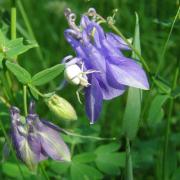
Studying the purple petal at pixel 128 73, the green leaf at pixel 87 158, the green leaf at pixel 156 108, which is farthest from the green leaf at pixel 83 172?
the purple petal at pixel 128 73

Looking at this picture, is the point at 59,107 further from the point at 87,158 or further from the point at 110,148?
the point at 110,148

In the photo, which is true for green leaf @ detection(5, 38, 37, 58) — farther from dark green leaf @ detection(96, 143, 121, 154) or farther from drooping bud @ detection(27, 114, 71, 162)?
dark green leaf @ detection(96, 143, 121, 154)

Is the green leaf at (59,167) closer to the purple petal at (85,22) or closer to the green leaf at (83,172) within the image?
the green leaf at (83,172)

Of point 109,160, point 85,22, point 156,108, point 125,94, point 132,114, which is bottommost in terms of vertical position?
point 125,94

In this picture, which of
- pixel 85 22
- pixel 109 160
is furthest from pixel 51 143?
pixel 109 160

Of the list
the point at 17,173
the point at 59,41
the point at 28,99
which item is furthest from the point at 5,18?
the point at 59,41
